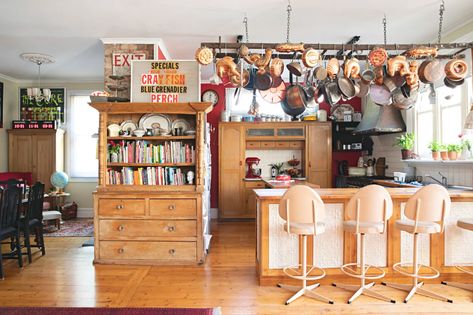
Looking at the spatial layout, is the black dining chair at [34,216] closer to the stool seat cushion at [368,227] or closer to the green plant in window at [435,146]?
the stool seat cushion at [368,227]

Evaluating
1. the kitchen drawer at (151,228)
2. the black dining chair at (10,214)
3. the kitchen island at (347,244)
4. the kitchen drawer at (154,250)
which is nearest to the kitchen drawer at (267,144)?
the kitchen drawer at (151,228)

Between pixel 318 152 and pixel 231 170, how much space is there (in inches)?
70.8

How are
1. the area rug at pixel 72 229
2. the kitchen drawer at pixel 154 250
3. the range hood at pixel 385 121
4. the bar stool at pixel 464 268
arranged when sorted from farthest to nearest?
the area rug at pixel 72 229 → the range hood at pixel 385 121 → the kitchen drawer at pixel 154 250 → the bar stool at pixel 464 268

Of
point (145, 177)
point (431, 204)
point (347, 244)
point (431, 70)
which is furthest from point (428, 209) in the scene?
point (145, 177)

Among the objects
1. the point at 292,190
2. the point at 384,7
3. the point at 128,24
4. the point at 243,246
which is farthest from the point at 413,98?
the point at 128,24

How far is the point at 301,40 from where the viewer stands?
486cm

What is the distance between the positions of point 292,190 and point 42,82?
6531mm

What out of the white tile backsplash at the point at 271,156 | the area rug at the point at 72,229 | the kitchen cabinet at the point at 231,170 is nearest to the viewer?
the area rug at the point at 72,229

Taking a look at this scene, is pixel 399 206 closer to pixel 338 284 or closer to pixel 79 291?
pixel 338 284

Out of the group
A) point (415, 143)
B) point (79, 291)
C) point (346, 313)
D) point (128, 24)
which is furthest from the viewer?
point (415, 143)

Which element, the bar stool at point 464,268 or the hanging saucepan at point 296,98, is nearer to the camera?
the bar stool at point 464,268

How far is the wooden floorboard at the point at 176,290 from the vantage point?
9.43 ft

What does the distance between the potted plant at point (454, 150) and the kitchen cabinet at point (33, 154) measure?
6834 millimetres

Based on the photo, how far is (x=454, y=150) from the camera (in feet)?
14.3
